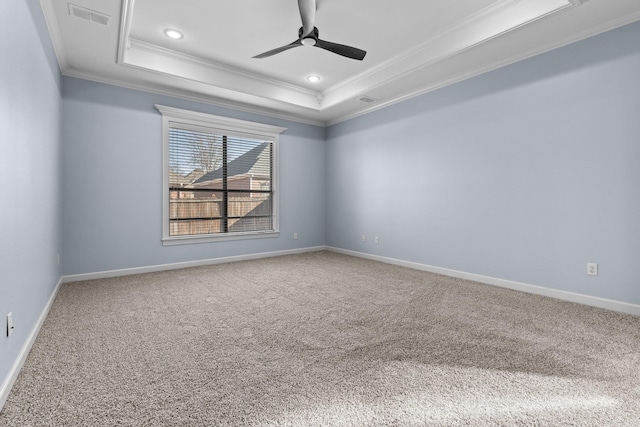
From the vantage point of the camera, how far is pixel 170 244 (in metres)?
4.38

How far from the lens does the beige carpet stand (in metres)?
1.39

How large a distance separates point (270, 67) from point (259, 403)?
4.01m

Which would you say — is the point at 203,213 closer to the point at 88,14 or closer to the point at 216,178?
the point at 216,178

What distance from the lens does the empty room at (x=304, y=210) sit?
159 centimetres

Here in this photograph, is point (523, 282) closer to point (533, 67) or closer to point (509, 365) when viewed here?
point (509, 365)

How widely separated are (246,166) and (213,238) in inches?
51.8

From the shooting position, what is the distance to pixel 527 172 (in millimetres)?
3303

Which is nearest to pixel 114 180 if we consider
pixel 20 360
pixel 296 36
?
pixel 20 360

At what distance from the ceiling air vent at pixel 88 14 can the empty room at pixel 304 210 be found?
0.03 m

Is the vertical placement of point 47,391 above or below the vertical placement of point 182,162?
below

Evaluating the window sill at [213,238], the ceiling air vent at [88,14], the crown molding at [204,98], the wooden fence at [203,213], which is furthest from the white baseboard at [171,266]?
the ceiling air vent at [88,14]

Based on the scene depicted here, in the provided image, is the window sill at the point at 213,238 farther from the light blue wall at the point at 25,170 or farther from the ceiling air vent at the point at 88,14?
the ceiling air vent at the point at 88,14

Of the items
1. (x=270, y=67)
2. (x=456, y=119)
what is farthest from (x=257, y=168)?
(x=456, y=119)

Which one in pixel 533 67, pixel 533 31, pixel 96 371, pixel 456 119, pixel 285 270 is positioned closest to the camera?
pixel 96 371
